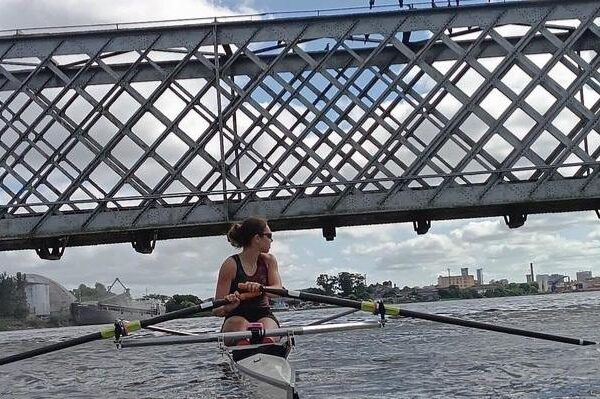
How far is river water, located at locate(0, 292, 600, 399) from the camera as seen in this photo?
1275 centimetres

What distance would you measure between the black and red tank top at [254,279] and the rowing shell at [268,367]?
2.79 ft

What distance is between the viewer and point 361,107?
3194 cm

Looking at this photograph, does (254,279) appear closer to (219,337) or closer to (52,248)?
(219,337)

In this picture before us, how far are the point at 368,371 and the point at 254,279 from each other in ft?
12.0

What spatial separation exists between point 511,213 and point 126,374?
60.1ft

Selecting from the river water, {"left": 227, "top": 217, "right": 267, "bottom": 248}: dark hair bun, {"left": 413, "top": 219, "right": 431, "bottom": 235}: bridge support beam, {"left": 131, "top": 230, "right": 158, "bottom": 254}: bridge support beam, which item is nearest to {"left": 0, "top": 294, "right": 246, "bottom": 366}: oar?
{"left": 227, "top": 217, "right": 267, "bottom": 248}: dark hair bun

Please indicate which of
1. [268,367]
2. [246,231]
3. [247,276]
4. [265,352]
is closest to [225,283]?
[247,276]

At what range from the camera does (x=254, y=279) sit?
42.4 feet

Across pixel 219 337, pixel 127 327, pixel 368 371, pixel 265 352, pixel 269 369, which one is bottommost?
pixel 368 371

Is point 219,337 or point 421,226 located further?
point 421,226

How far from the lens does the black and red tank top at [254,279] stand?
12766mm

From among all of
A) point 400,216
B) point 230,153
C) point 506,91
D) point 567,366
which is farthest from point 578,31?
point 567,366

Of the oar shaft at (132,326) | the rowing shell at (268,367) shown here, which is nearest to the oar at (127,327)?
the oar shaft at (132,326)

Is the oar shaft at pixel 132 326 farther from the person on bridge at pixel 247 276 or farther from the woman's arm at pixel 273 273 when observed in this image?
the woman's arm at pixel 273 273
